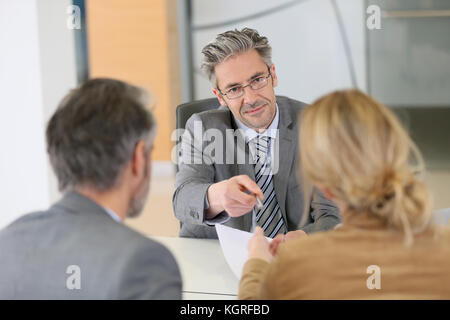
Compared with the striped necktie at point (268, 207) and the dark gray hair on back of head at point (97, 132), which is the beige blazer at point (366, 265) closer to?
the dark gray hair on back of head at point (97, 132)

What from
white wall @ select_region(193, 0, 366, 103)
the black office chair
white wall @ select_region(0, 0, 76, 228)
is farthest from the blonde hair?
white wall @ select_region(193, 0, 366, 103)

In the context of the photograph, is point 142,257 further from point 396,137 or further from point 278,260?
point 396,137

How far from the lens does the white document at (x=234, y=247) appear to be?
61.6 inches

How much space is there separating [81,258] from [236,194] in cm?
76

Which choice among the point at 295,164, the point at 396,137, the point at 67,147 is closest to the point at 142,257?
the point at 67,147

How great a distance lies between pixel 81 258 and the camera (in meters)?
1.02

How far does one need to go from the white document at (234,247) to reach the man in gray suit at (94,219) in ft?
1.46

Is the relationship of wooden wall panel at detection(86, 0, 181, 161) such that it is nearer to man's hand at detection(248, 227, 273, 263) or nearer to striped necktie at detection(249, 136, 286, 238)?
striped necktie at detection(249, 136, 286, 238)

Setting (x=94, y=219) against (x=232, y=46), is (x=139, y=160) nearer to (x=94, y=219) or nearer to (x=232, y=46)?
(x=94, y=219)

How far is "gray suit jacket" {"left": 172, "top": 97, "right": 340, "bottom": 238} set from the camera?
1.91m

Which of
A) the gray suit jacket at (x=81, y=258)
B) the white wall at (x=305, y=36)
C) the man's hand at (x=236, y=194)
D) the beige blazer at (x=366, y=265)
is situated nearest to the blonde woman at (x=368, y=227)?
the beige blazer at (x=366, y=265)

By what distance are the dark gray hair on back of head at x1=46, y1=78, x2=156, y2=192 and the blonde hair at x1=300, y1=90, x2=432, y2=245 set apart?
0.35 meters
